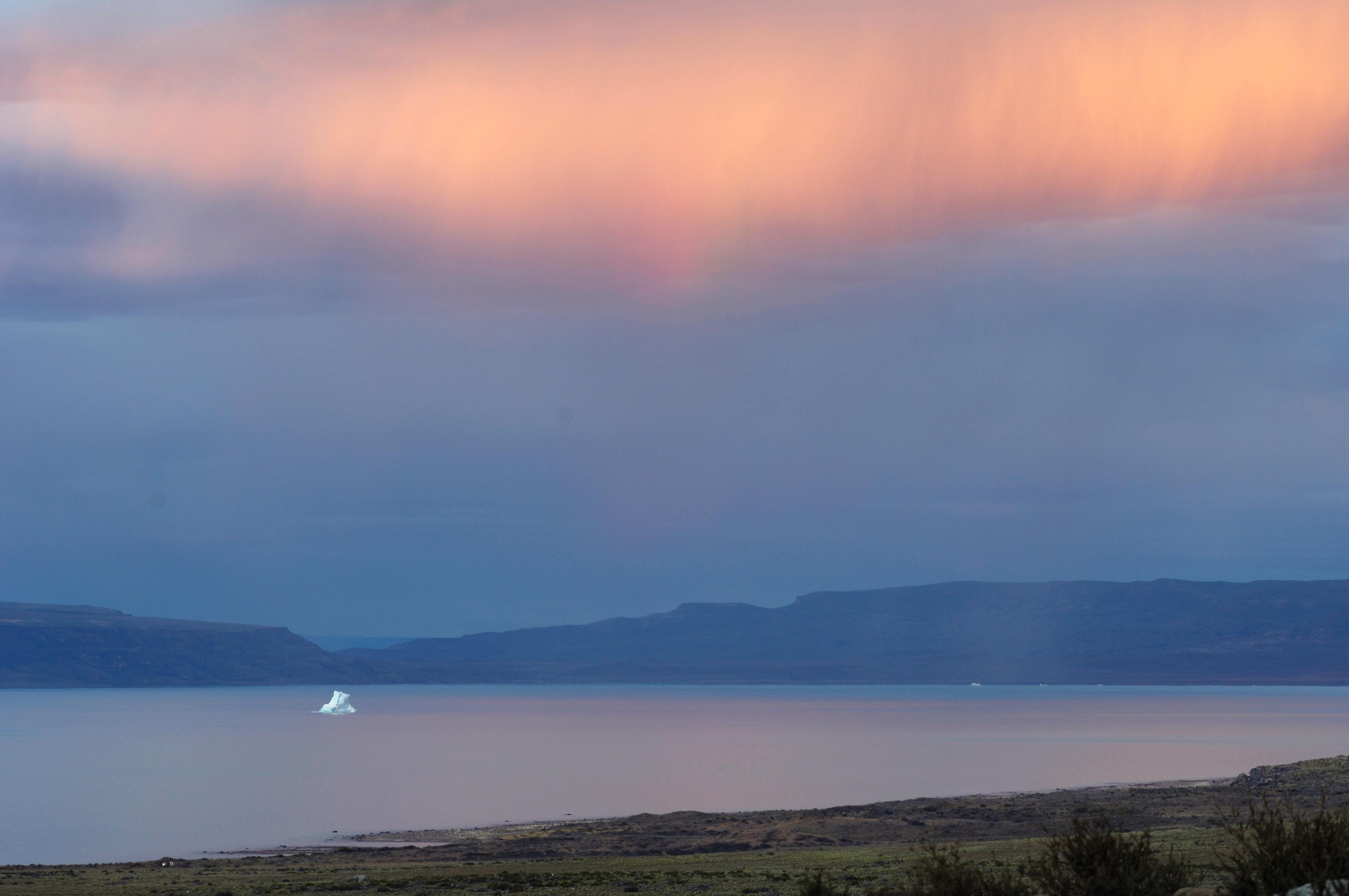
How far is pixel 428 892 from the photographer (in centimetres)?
3138

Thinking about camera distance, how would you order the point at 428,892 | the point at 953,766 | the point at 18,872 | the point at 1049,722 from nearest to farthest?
the point at 428,892 → the point at 18,872 → the point at 953,766 → the point at 1049,722

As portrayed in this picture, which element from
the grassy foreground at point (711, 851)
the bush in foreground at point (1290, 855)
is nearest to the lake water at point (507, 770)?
the grassy foreground at point (711, 851)

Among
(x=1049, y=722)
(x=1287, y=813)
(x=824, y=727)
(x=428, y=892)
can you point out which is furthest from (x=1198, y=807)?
(x=1049, y=722)

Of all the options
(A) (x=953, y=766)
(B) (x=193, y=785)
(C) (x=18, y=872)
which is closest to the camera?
(C) (x=18, y=872)

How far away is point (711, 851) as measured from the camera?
43.8 meters

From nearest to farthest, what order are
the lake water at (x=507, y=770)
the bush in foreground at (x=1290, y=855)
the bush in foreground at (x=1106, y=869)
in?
the bush in foreground at (x=1290, y=855)
the bush in foreground at (x=1106, y=869)
the lake water at (x=507, y=770)

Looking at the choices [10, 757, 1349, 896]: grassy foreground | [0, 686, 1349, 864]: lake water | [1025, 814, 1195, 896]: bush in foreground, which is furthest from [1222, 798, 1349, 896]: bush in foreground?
[0, 686, 1349, 864]: lake water

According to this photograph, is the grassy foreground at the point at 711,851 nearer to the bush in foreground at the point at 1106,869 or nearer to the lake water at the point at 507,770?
the bush in foreground at the point at 1106,869

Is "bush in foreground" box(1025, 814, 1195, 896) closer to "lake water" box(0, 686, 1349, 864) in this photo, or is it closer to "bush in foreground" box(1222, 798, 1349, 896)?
"bush in foreground" box(1222, 798, 1349, 896)

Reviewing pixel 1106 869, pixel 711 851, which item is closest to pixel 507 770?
pixel 711 851

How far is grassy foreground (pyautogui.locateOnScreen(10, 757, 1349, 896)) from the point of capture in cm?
3225

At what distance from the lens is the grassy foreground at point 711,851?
106 feet

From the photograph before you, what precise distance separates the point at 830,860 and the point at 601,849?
11.7 metres

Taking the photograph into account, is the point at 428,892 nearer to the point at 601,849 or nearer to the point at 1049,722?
the point at 601,849
